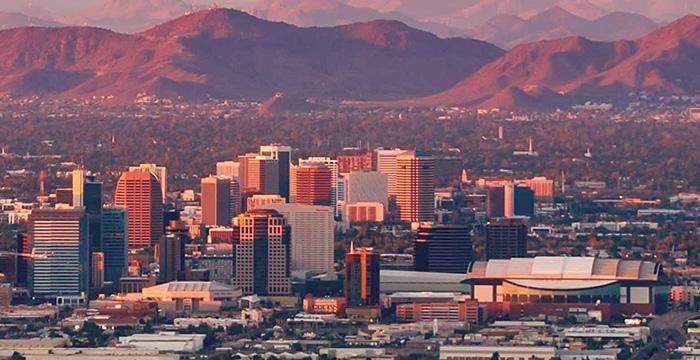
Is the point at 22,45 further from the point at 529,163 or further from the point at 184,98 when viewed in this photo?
the point at 529,163

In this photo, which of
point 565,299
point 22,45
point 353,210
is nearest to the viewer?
point 565,299

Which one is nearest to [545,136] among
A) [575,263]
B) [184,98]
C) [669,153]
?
[669,153]

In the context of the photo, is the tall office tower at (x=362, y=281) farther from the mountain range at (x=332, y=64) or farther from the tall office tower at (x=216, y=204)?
the mountain range at (x=332, y=64)

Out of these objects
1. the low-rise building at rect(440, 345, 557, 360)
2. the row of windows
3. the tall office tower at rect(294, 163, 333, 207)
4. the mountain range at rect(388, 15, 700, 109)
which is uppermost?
the mountain range at rect(388, 15, 700, 109)

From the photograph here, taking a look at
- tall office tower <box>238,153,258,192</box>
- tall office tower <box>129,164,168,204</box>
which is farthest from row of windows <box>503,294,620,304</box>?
tall office tower <box>129,164,168,204</box>

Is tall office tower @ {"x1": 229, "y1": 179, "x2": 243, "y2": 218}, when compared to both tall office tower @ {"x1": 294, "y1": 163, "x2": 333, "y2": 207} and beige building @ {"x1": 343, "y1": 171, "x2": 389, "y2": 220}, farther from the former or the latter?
beige building @ {"x1": 343, "y1": 171, "x2": 389, "y2": 220}
